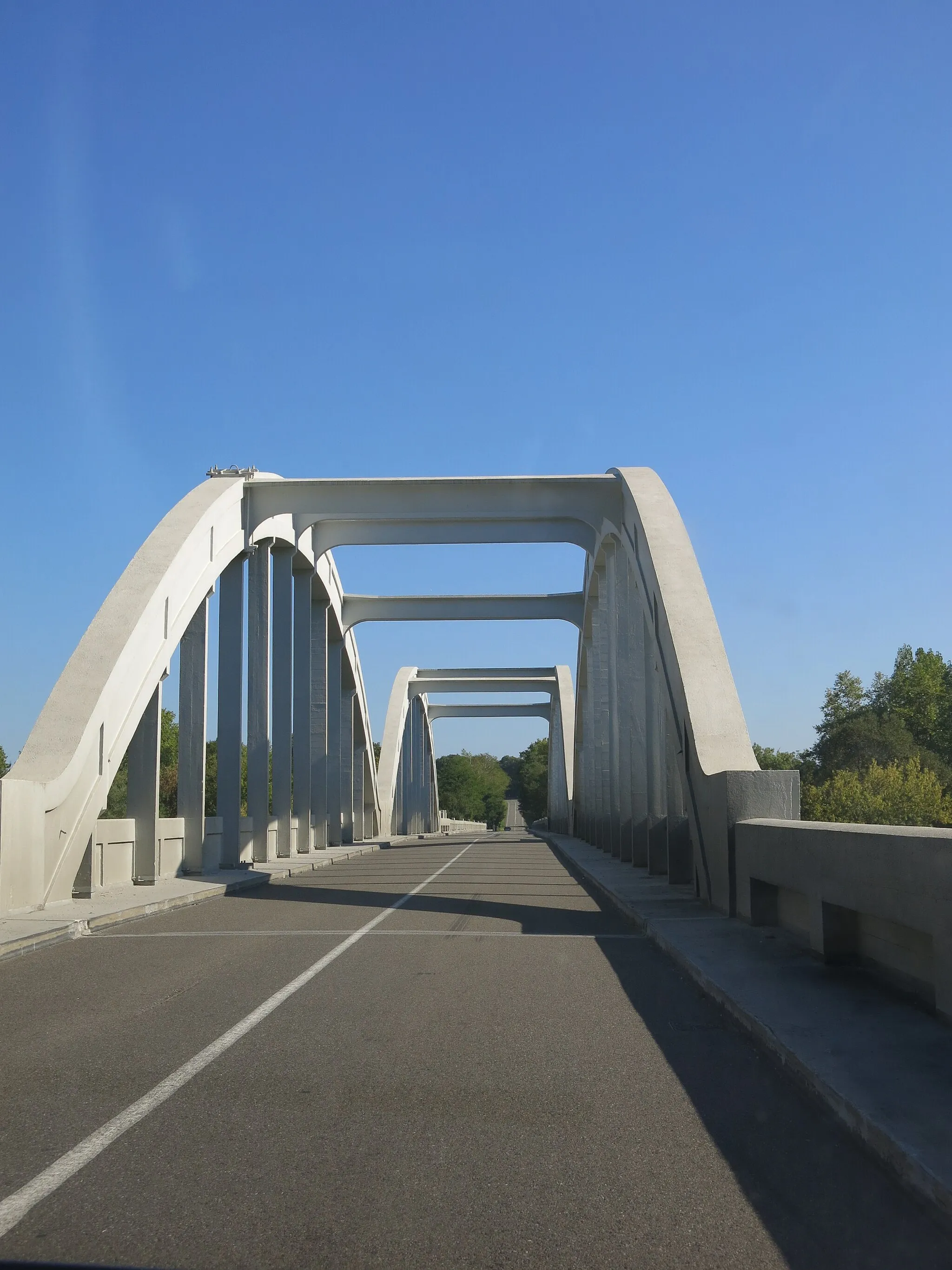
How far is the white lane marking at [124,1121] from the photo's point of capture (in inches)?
152

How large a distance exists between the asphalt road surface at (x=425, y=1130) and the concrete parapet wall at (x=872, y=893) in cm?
111

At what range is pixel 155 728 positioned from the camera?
61.9 ft

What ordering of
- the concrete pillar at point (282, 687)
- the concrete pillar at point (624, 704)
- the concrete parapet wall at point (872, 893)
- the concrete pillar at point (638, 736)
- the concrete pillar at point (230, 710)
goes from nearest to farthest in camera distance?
the concrete parapet wall at point (872, 893)
the concrete pillar at point (638, 736)
the concrete pillar at point (230, 710)
the concrete pillar at point (624, 704)
the concrete pillar at point (282, 687)

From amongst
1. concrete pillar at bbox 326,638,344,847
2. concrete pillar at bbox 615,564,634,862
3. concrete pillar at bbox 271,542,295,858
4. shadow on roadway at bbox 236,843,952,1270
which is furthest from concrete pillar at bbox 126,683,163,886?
concrete pillar at bbox 326,638,344,847

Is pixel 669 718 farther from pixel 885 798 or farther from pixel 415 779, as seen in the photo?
pixel 885 798

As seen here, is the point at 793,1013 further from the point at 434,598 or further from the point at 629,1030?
the point at 434,598

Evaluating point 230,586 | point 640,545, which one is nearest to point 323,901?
point 640,545

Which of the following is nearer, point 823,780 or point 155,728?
point 155,728

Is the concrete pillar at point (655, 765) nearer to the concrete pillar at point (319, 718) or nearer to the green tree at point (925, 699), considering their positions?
the concrete pillar at point (319, 718)

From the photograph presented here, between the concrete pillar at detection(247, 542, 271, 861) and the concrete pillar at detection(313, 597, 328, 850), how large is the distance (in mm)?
5773

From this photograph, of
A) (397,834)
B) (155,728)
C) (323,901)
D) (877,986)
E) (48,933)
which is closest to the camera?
(877,986)

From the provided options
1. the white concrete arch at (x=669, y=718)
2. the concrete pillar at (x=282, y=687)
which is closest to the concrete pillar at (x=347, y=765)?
the white concrete arch at (x=669, y=718)

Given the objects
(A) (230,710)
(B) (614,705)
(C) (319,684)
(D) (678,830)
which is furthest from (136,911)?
(C) (319,684)

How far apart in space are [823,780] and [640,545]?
69773 millimetres
